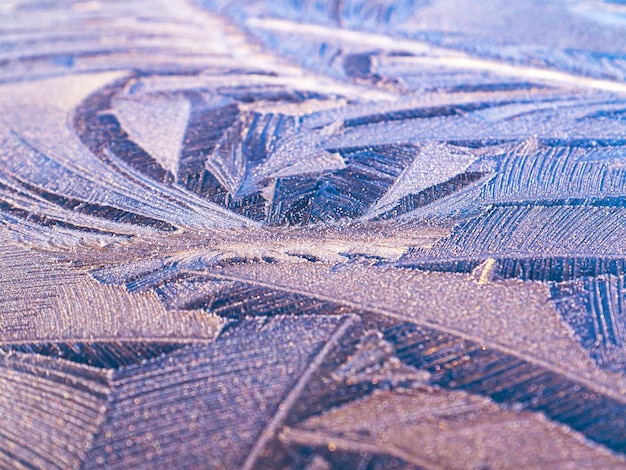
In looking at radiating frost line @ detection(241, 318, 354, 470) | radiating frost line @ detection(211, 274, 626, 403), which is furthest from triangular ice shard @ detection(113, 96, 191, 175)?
radiating frost line @ detection(241, 318, 354, 470)

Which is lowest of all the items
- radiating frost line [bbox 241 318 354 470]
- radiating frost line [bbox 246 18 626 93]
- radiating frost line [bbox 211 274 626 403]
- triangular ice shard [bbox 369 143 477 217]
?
radiating frost line [bbox 241 318 354 470]

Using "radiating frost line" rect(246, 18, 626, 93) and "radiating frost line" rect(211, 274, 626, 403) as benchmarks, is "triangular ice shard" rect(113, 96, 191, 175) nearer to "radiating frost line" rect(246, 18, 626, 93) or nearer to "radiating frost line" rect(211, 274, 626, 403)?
"radiating frost line" rect(211, 274, 626, 403)

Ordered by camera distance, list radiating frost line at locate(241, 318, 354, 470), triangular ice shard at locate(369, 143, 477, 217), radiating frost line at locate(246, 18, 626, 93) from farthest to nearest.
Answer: radiating frost line at locate(246, 18, 626, 93) < triangular ice shard at locate(369, 143, 477, 217) < radiating frost line at locate(241, 318, 354, 470)

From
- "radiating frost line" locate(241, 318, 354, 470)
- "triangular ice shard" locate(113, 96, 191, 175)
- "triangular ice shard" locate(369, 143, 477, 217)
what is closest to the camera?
"radiating frost line" locate(241, 318, 354, 470)

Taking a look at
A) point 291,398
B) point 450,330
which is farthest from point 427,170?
point 291,398

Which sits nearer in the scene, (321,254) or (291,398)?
(291,398)

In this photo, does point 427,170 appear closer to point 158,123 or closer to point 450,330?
point 450,330

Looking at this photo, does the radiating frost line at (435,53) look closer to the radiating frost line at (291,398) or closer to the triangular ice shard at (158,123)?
the triangular ice shard at (158,123)
